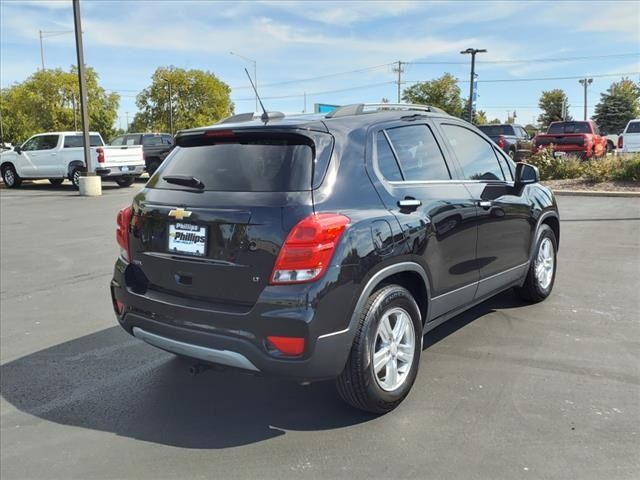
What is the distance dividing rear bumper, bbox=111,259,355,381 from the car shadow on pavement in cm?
45

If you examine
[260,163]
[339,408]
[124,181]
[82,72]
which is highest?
[82,72]

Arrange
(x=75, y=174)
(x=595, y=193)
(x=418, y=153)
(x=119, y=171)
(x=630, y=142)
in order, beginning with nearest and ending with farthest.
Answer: (x=418, y=153) → (x=595, y=193) → (x=119, y=171) → (x=75, y=174) → (x=630, y=142)

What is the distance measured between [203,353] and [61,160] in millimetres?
19143

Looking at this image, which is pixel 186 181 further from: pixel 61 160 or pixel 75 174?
pixel 61 160

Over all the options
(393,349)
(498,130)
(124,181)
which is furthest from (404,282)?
(498,130)

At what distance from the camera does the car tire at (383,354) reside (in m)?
3.15

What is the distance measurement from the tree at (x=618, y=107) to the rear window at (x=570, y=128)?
147ft

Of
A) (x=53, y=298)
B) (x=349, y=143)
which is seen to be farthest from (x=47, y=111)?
(x=349, y=143)

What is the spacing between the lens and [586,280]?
6.30 meters

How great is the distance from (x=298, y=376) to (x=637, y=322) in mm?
3374

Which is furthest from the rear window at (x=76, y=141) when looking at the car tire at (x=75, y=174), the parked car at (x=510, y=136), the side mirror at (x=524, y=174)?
the side mirror at (x=524, y=174)

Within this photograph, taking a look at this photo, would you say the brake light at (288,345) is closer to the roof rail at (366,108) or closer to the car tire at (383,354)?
the car tire at (383,354)

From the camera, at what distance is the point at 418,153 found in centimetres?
385

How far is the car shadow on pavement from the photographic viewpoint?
130 inches
